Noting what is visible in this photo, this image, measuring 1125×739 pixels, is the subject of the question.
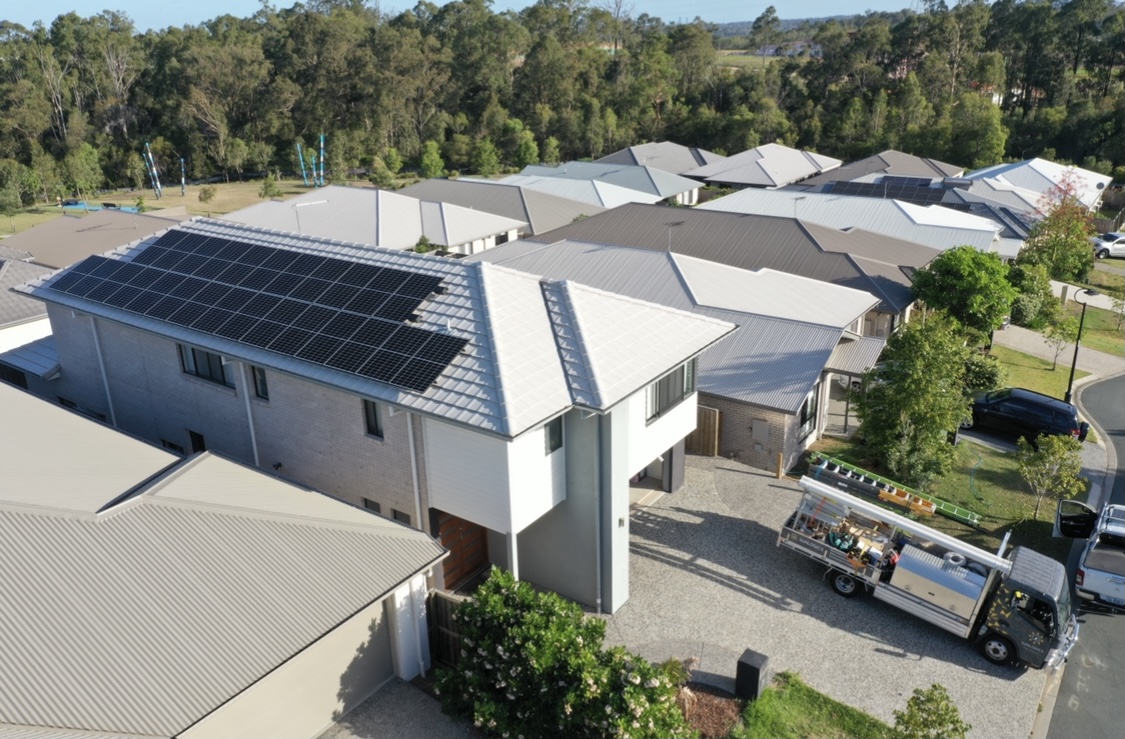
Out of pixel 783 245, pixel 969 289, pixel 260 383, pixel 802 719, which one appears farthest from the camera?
pixel 783 245

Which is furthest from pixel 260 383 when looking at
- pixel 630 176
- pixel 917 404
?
pixel 630 176

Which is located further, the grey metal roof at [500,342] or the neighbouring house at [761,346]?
the neighbouring house at [761,346]

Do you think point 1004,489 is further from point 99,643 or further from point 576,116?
point 576,116

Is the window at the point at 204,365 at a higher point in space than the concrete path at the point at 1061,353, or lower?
higher

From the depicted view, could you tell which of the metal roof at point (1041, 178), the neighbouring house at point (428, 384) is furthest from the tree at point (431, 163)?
the neighbouring house at point (428, 384)

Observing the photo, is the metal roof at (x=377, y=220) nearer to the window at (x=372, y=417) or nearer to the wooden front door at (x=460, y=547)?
the wooden front door at (x=460, y=547)

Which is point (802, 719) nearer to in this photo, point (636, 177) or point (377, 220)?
point (377, 220)

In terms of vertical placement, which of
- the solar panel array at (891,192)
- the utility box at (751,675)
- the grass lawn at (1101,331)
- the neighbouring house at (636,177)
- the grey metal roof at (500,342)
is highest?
the grey metal roof at (500,342)

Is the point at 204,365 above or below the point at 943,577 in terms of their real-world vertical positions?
above
